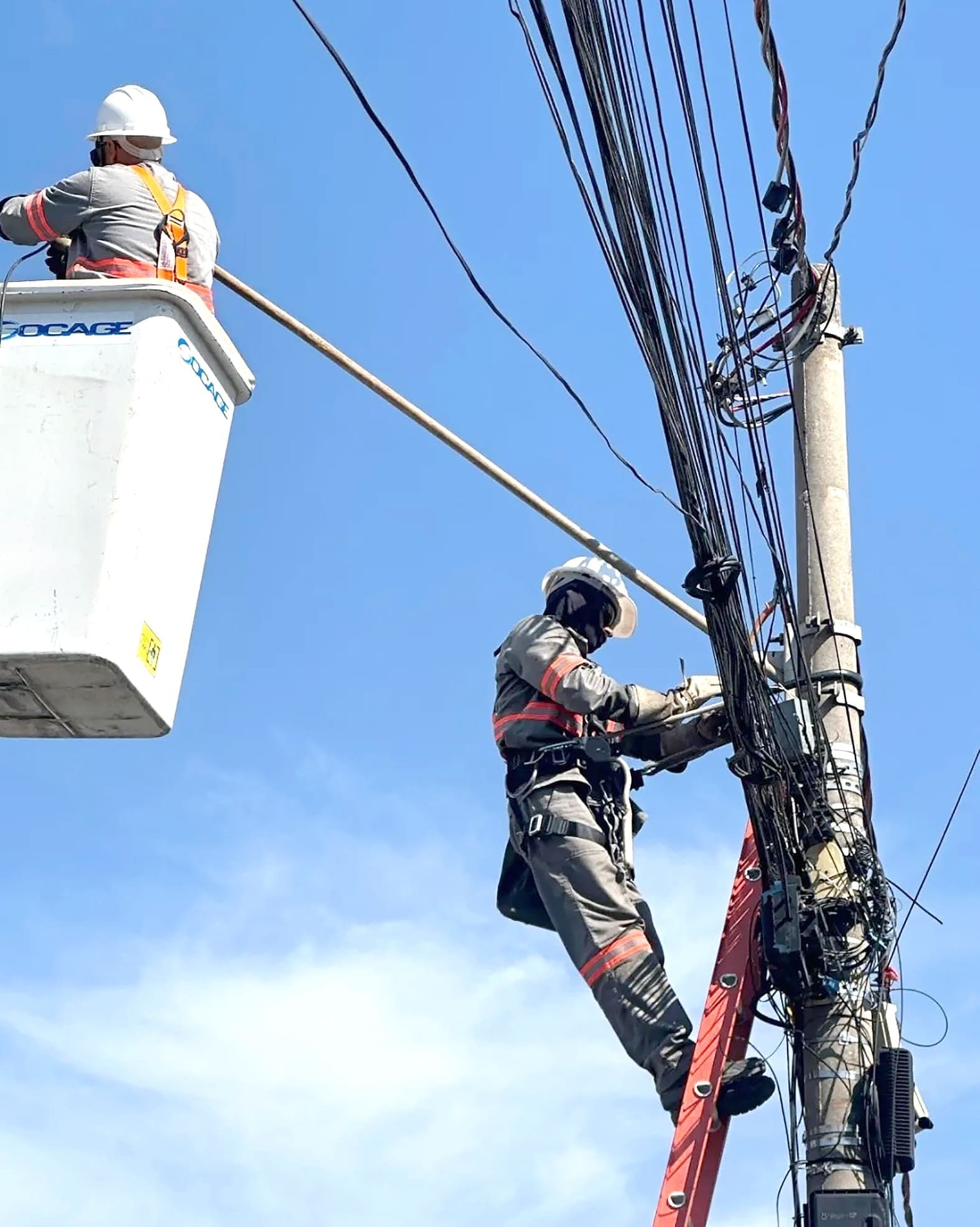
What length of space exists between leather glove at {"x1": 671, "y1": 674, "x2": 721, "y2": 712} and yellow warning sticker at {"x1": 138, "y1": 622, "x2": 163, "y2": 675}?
9.09ft

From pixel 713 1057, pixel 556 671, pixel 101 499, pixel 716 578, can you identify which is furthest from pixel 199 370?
pixel 713 1057

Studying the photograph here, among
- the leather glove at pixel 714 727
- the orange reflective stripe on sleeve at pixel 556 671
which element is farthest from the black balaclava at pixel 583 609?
the leather glove at pixel 714 727

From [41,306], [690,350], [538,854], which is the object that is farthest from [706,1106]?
[41,306]

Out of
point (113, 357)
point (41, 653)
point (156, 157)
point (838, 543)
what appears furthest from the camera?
point (838, 543)

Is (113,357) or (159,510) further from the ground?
(113,357)

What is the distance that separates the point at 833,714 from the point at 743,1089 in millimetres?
1291

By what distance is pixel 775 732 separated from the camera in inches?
269

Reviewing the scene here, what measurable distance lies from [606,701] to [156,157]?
2519 millimetres

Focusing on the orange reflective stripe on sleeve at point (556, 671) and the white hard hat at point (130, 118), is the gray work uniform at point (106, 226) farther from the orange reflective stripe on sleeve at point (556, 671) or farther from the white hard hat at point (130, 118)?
the orange reflective stripe on sleeve at point (556, 671)

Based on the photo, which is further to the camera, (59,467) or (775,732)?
(775,732)

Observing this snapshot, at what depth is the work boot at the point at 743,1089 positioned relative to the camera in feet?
22.2

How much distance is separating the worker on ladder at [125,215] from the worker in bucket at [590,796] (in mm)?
2155

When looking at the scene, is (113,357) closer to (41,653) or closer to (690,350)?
(41,653)

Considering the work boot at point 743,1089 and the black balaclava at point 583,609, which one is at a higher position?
the black balaclava at point 583,609
